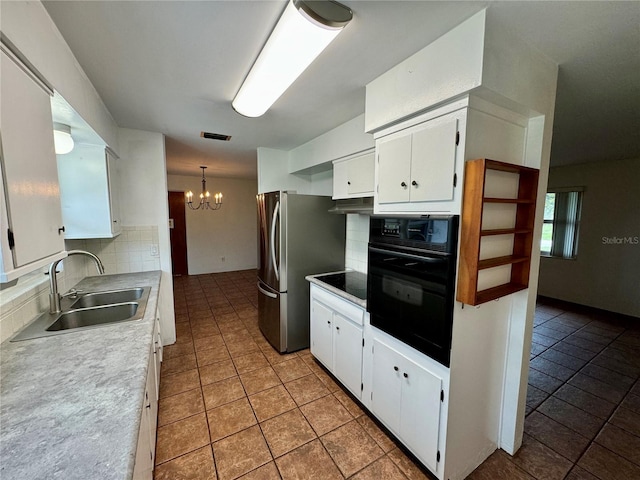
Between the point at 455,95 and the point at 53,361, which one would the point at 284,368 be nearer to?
the point at 53,361

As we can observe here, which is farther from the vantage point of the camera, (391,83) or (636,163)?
(636,163)

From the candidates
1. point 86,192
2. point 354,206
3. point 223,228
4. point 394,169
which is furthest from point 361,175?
point 223,228

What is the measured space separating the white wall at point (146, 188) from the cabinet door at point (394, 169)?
7.75 ft

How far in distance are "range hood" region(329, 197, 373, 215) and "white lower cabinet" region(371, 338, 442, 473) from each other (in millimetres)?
1068

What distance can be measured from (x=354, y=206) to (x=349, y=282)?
0.71 meters

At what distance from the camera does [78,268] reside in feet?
7.66

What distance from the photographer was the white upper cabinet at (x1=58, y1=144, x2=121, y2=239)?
1.94m

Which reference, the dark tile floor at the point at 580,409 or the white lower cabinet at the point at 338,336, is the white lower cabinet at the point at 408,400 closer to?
the white lower cabinet at the point at 338,336

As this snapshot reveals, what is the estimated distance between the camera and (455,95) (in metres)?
1.23

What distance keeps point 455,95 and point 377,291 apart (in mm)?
1163

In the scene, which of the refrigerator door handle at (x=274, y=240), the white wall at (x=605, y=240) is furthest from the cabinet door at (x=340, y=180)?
the white wall at (x=605, y=240)

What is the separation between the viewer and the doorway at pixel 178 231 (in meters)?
5.93

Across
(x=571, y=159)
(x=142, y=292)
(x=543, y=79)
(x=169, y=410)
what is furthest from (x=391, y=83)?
(x=571, y=159)

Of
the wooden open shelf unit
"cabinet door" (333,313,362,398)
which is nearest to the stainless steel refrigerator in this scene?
"cabinet door" (333,313,362,398)
